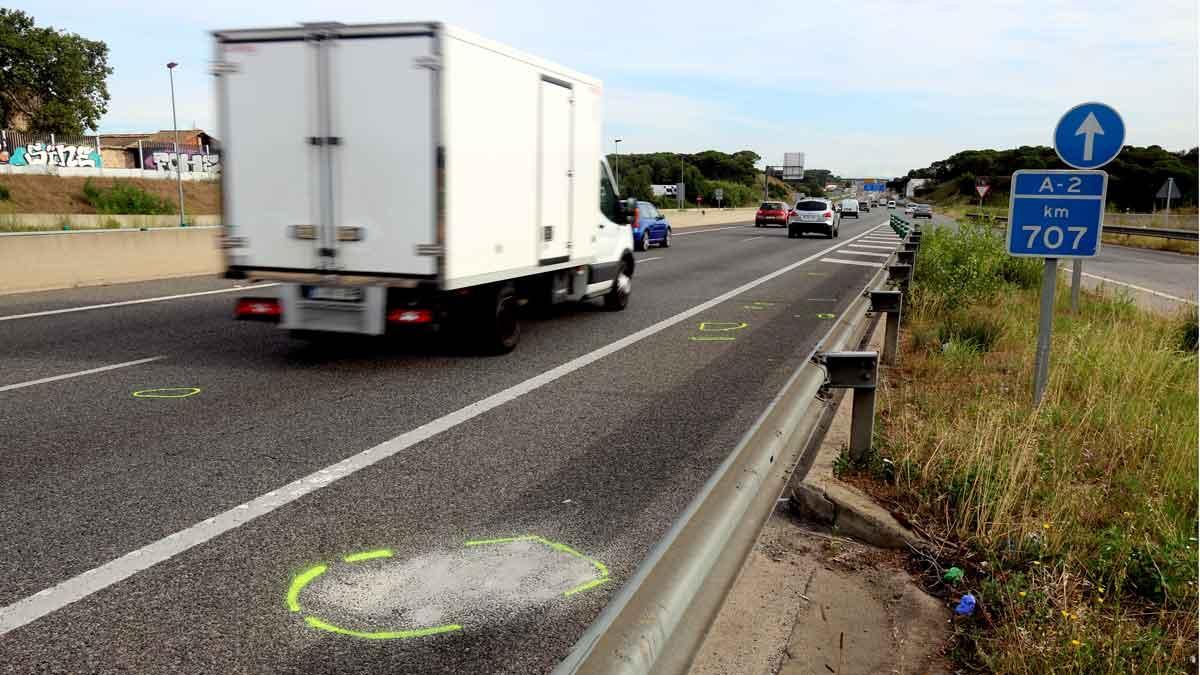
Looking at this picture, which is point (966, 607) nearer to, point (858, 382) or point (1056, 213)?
point (858, 382)

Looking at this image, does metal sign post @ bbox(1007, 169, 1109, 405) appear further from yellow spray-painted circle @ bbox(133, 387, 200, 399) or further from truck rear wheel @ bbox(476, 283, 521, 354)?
yellow spray-painted circle @ bbox(133, 387, 200, 399)

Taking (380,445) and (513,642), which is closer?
(513,642)

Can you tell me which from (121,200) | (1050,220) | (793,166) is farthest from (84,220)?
(793,166)

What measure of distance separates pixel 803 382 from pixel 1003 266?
43.0 ft

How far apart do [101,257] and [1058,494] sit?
15.0 m

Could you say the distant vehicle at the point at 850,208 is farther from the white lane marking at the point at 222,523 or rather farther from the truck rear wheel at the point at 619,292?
the white lane marking at the point at 222,523

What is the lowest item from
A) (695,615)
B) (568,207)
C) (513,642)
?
(513,642)

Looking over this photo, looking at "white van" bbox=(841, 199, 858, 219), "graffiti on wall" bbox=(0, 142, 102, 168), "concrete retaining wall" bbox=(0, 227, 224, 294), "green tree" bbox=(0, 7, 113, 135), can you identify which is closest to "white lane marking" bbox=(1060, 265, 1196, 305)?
"concrete retaining wall" bbox=(0, 227, 224, 294)

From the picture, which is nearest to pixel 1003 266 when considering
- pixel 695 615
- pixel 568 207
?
pixel 568 207

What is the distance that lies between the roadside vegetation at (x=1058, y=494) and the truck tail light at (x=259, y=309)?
5311mm

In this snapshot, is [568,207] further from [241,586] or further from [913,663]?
[913,663]

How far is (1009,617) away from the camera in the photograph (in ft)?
10.9

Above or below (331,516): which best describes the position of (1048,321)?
above

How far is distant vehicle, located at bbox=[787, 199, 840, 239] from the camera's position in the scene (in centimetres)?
3747
